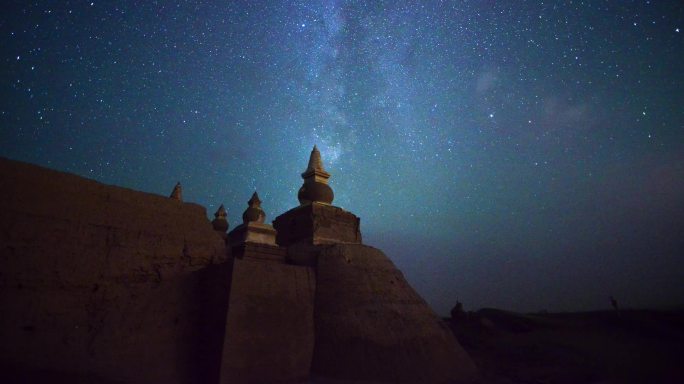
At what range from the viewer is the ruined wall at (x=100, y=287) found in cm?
819

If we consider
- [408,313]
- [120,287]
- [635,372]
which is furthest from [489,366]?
[120,287]

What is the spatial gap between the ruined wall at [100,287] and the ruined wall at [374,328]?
4.04 meters

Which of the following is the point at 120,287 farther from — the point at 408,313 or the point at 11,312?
the point at 408,313

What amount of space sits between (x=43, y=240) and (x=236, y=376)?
6.28m

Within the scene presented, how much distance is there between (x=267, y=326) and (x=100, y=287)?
15.8 feet

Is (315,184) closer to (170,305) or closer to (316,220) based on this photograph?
(316,220)

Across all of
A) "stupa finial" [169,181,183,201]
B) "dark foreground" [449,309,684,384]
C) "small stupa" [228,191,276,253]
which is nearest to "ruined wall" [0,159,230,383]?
"small stupa" [228,191,276,253]

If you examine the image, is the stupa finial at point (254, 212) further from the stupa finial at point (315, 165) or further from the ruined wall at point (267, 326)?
the ruined wall at point (267, 326)

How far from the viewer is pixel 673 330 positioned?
95.5ft

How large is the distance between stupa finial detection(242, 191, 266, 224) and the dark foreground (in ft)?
49.3

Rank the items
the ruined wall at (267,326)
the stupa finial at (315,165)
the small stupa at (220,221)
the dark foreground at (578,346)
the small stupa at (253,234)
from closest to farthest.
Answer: the ruined wall at (267,326), the dark foreground at (578,346), the small stupa at (253,234), the stupa finial at (315,165), the small stupa at (220,221)

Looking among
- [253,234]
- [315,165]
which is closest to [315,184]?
A: [315,165]

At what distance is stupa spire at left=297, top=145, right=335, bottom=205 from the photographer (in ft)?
64.6

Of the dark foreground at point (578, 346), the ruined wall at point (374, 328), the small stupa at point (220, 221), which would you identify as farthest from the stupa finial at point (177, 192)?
the dark foreground at point (578, 346)
